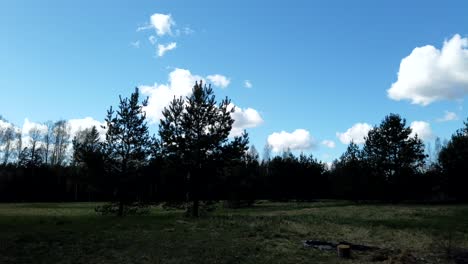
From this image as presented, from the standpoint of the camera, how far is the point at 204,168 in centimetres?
3269

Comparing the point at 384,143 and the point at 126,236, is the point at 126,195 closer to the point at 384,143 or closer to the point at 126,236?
the point at 126,236

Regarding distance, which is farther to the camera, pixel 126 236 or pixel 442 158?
pixel 442 158

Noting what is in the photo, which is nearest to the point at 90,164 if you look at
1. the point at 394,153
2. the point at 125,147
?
the point at 125,147

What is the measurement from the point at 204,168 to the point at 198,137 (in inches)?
89.0

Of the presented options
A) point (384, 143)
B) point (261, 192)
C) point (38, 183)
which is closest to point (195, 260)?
point (384, 143)

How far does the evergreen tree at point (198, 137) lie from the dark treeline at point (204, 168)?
0.07 meters

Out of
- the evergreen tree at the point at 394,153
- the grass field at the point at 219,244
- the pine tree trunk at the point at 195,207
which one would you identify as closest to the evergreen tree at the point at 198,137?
the pine tree trunk at the point at 195,207

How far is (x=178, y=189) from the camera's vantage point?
33375mm

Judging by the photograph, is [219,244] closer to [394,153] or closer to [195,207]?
[195,207]

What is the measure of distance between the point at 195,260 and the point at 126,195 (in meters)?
20.9

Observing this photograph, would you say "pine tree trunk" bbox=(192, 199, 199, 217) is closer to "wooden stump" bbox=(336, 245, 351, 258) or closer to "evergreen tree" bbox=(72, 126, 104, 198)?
"evergreen tree" bbox=(72, 126, 104, 198)

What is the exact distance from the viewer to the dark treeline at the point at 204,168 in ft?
107

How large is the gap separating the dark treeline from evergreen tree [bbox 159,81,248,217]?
0.07 metres

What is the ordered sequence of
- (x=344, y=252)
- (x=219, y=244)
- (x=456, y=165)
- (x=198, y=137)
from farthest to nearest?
(x=456, y=165), (x=198, y=137), (x=219, y=244), (x=344, y=252)
